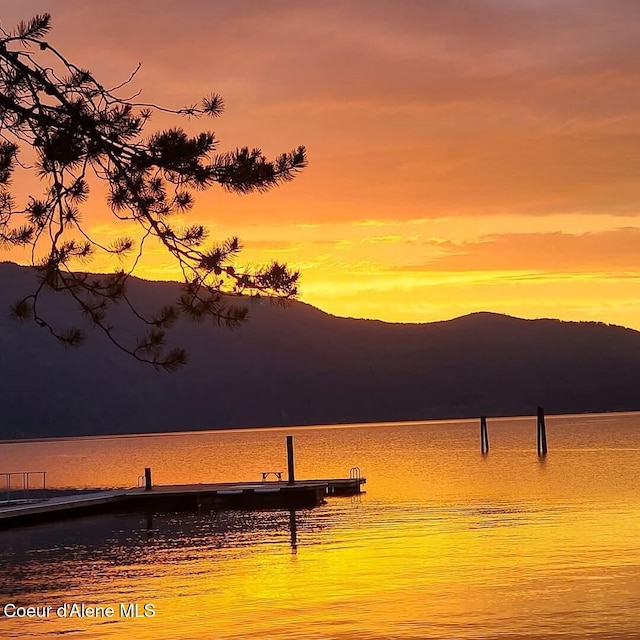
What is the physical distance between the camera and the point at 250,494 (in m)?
53.8

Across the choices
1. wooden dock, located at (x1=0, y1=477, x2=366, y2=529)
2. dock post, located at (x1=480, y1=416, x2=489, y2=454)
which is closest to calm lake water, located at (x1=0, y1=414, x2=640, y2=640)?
wooden dock, located at (x1=0, y1=477, x2=366, y2=529)

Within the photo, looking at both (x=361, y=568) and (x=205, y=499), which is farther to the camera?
(x=205, y=499)

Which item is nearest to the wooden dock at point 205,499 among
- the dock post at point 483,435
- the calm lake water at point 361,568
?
the calm lake water at point 361,568

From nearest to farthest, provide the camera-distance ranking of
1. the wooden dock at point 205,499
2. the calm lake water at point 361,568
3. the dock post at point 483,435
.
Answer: the calm lake water at point 361,568 → the wooden dock at point 205,499 → the dock post at point 483,435

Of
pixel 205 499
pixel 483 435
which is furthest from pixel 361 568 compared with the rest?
pixel 483 435

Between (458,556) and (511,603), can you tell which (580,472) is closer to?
(458,556)

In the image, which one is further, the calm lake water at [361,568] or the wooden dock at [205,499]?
the wooden dock at [205,499]

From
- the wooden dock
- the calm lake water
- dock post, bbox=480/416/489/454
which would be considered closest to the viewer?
the calm lake water

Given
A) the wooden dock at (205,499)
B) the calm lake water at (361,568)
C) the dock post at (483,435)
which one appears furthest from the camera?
the dock post at (483,435)

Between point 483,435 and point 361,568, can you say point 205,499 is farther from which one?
point 483,435

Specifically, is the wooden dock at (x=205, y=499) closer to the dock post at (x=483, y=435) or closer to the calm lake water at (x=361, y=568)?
the calm lake water at (x=361, y=568)

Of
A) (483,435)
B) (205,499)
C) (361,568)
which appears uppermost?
(483,435)

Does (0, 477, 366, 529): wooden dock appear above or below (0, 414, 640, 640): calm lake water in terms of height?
above

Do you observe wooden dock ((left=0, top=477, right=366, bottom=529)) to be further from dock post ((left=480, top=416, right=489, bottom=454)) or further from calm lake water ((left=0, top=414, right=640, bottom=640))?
dock post ((left=480, top=416, right=489, bottom=454))
